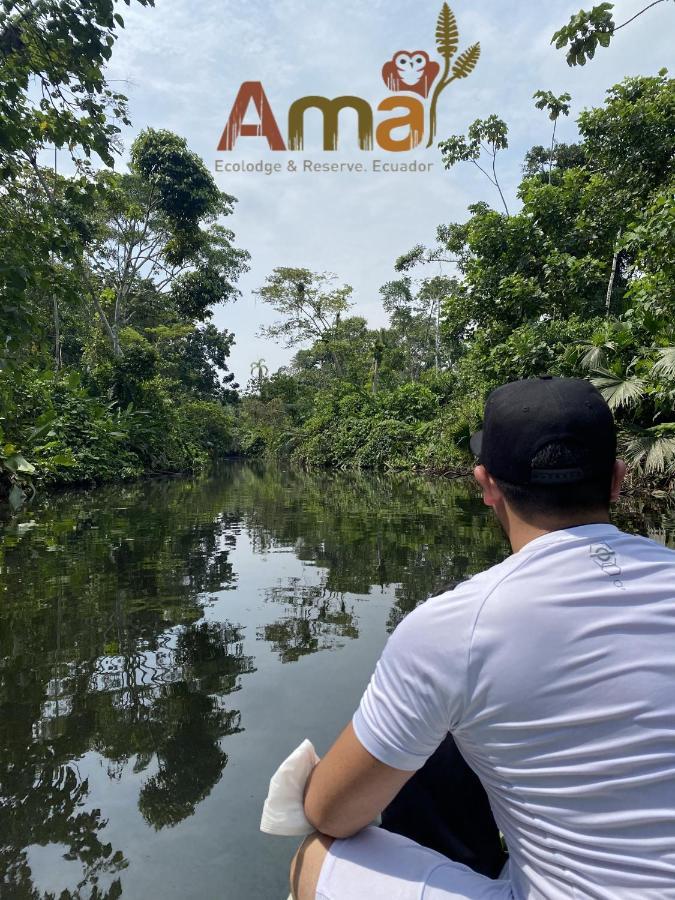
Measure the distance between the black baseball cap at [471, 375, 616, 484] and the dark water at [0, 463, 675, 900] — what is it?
131 cm

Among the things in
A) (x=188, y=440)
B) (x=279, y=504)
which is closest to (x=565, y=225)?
(x=279, y=504)

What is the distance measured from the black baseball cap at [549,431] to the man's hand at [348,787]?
0.54m

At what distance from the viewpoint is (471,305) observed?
1380 centimetres

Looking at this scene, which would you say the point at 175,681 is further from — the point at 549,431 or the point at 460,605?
the point at 549,431

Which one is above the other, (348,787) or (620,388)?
(620,388)

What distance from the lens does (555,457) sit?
1.02 metres

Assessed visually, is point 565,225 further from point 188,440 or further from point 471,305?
point 188,440

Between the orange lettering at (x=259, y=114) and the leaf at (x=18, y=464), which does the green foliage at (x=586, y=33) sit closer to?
the leaf at (x=18, y=464)

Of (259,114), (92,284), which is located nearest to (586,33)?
(259,114)

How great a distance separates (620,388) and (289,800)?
8808mm

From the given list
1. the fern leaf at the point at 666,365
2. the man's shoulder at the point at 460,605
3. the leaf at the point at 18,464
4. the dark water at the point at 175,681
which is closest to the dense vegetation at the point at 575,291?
the fern leaf at the point at 666,365

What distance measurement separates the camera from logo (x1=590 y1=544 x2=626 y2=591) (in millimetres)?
897

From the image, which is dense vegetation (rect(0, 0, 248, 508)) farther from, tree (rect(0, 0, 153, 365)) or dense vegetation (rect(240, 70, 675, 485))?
dense vegetation (rect(240, 70, 675, 485))

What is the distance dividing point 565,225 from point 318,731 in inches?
510
